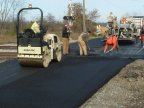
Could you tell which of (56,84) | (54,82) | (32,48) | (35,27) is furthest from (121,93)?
(35,27)

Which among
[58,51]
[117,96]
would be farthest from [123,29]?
[117,96]

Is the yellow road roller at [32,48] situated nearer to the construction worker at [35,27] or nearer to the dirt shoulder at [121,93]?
the construction worker at [35,27]

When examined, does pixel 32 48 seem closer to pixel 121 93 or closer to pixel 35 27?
pixel 35 27

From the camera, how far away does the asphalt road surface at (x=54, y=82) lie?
396 inches

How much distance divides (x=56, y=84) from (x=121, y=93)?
2431 millimetres

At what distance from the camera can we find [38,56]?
54.8 ft

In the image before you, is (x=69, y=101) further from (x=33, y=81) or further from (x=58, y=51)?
(x=58, y=51)

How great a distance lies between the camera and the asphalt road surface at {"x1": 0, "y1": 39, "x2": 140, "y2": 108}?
33.0 ft

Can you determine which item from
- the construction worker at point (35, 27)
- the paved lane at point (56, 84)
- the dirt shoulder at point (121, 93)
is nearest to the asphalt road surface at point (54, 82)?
the paved lane at point (56, 84)

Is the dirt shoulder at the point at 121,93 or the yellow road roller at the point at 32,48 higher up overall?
the yellow road roller at the point at 32,48

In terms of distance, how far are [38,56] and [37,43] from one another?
0.53 meters

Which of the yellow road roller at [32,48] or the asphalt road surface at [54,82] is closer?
the asphalt road surface at [54,82]

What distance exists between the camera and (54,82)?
1310cm

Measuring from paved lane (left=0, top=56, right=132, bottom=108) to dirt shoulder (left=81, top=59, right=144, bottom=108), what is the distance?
0.32 m
